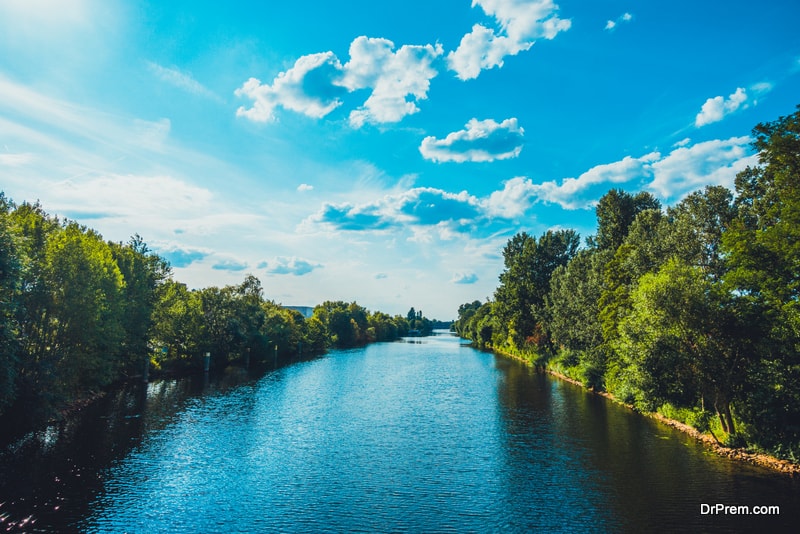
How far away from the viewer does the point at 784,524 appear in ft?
63.8

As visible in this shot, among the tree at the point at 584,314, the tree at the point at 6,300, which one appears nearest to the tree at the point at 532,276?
the tree at the point at 584,314

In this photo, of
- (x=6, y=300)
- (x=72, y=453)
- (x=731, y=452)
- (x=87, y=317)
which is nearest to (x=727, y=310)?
(x=731, y=452)

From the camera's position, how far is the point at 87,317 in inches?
1615

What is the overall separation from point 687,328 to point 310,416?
31972mm

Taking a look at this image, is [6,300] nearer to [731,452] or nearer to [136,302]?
[136,302]

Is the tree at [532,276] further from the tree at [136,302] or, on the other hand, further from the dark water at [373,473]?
the tree at [136,302]

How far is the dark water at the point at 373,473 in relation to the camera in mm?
20188

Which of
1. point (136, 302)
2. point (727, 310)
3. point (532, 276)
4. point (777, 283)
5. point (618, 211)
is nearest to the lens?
point (777, 283)

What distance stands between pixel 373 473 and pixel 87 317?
105 feet

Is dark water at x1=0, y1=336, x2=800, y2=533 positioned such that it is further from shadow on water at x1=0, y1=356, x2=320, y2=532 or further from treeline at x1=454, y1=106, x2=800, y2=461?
treeline at x1=454, y1=106, x2=800, y2=461

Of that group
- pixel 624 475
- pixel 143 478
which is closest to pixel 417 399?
pixel 624 475

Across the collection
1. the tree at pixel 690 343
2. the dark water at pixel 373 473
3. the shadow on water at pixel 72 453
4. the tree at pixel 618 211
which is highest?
the tree at pixel 618 211

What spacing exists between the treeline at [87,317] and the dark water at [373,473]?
4.49 m

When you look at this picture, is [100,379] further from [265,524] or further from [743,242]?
[743,242]
